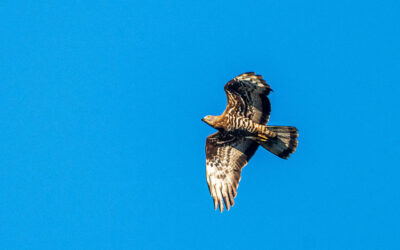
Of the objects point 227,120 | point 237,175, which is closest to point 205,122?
point 227,120

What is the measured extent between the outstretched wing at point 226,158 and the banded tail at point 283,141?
0.66 metres

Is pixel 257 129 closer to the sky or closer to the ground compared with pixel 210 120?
closer to the ground

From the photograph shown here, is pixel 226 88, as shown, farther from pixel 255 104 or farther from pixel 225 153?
pixel 225 153

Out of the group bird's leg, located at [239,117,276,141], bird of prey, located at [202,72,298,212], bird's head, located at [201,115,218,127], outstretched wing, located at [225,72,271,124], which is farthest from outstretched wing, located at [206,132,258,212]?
outstretched wing, located at [225,72,271,124]

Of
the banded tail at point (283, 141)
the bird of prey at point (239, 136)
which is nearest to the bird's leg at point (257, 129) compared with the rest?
the bird of prey at point (239, 136)

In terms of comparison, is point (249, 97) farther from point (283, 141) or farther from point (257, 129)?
point (283, 141)

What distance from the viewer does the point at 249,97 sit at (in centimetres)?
1755

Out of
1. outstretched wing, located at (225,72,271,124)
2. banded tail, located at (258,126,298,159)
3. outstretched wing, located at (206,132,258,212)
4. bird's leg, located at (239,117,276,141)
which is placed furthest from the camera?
outstretched wing, located at (206,132,258,212)

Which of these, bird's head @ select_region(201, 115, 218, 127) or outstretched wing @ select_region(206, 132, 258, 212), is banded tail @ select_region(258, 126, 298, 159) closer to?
outstretched wing @ select_region(206, 132, 258, 212)

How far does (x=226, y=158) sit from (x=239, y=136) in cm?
74

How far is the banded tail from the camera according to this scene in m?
17.6

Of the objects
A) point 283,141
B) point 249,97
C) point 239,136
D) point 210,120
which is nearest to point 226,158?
point 239,136

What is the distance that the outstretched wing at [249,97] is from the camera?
17.1 m

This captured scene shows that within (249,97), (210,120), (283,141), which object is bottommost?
(283,141)
